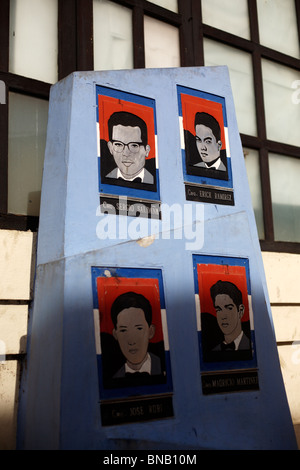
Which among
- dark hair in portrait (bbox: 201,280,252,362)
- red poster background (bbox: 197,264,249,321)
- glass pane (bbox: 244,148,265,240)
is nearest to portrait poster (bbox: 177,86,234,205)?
red poster background (bbox: 197,264,249,321)

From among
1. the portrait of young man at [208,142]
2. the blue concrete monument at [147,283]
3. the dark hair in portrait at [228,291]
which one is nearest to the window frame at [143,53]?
the blue concrete monument at [147,283]

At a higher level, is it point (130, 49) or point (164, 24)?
point (164, 24)

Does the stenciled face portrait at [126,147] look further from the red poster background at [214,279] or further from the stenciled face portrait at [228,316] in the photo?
the stenciled face portrait at [228,316]

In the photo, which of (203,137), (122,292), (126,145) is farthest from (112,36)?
(122,292)

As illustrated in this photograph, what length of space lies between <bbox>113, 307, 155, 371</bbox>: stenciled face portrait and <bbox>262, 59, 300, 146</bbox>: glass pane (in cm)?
267

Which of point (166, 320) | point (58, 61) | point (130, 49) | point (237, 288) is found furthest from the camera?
point (130, 49)

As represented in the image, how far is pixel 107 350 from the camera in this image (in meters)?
2.46

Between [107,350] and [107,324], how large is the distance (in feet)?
0.38

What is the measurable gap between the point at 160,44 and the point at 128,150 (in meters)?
1.74

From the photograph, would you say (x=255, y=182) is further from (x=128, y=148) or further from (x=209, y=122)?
(x=128, y=148)

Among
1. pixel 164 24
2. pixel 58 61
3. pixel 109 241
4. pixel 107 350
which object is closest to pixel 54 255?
pixel 109 241

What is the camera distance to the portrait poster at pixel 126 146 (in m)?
2.72
